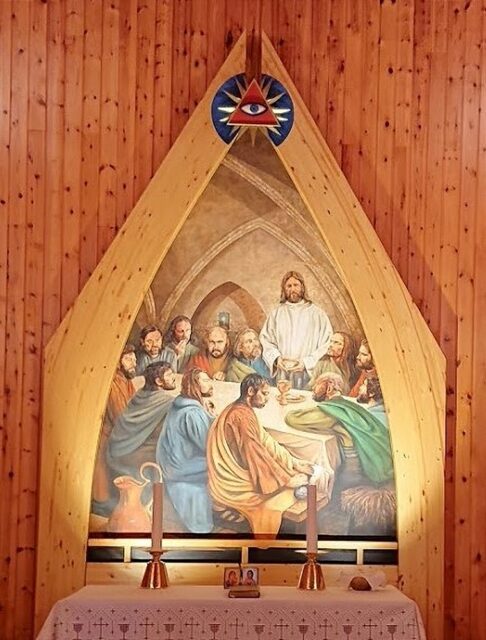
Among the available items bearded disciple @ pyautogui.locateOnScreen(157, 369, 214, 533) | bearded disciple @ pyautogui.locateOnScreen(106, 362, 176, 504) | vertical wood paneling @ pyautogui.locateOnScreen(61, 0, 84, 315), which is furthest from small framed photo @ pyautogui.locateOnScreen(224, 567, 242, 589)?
vertical wood paneling @ pyautogui.locateOnScreen(61, 0, 84, 315)

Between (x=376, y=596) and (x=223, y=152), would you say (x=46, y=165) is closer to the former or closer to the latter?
(x=223, y=152)

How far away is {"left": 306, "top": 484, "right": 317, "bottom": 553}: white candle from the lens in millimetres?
5137

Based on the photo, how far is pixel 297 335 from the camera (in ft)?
18.1

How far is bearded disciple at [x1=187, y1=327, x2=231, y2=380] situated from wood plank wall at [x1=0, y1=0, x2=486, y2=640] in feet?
2.11

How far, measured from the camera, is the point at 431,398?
5469mm

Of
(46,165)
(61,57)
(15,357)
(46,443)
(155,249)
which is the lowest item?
(46,443)

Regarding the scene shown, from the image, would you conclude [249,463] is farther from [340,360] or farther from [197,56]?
[197,56]

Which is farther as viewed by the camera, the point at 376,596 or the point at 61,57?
the point at 61,57

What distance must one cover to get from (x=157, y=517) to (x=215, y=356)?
2.67 feet

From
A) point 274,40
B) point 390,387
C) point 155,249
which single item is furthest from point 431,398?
point 274,40

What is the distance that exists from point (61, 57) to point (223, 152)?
2.85 ft

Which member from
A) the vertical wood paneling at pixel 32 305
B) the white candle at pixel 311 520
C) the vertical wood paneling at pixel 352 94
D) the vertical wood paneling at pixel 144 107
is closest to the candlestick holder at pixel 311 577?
the white candle at pixel 311 520

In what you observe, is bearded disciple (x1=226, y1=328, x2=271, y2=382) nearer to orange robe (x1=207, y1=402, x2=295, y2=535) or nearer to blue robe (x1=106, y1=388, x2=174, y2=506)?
orange robe (x1=207, y1=402, x2=295, y2=535)

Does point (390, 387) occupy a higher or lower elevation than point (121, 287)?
lower
